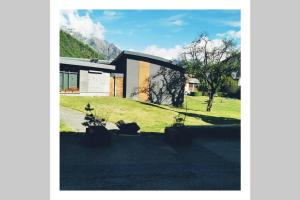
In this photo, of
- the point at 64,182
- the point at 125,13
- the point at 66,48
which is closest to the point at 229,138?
the point at 125,13

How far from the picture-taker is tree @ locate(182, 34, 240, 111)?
1579cm

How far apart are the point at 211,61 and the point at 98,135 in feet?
29.7

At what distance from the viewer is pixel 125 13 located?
32.9 ft

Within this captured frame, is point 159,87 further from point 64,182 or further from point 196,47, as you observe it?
point 64,182

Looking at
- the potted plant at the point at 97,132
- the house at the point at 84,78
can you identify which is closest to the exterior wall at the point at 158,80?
the house at the point at 84,78

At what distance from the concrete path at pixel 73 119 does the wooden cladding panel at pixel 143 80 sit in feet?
6.58

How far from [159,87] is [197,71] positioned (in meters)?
3.34

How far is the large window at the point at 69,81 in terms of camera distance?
45.1 feet

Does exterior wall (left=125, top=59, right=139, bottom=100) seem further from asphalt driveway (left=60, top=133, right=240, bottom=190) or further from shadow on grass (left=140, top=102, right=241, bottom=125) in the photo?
asphalt driveway (left=60, top=133, right=240, bottom=190)

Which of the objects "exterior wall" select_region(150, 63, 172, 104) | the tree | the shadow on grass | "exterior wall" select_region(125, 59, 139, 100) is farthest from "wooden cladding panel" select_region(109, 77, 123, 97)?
the tree

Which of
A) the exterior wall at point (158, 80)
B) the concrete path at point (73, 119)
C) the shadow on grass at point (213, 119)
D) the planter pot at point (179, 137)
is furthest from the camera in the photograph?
the exterior wall at point (158, 80)
